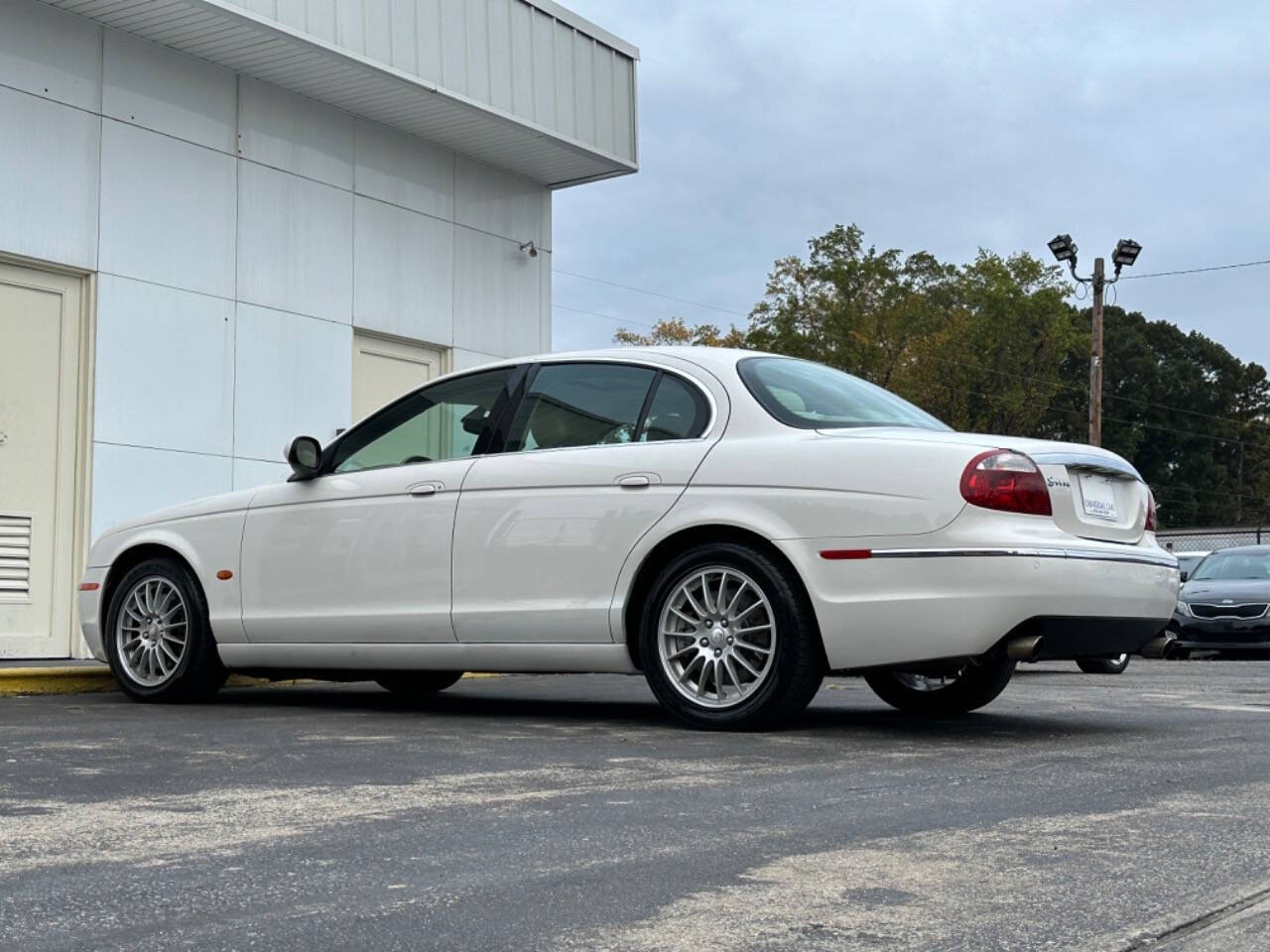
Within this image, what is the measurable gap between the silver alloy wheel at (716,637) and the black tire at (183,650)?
8.86ft

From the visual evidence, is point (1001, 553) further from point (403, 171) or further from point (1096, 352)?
point (1096, 352)

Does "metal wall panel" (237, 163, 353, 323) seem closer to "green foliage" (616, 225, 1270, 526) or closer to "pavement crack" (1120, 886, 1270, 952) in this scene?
"pavement crack" (1120, 886, 1270, 952)

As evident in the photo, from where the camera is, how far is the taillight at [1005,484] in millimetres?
5922

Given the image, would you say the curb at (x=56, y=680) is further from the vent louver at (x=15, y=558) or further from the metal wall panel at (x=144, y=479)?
the metal wall panel at (x=144, y=479)

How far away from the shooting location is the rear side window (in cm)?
664

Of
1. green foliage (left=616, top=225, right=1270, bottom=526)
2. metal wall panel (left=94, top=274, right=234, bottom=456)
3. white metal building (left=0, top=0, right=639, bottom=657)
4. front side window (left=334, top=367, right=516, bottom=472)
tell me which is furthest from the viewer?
green foliage (left=616, top=225, right=1270, bottom=526)

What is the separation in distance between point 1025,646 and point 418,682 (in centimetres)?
398

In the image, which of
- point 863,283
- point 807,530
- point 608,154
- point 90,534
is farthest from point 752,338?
point 807,530

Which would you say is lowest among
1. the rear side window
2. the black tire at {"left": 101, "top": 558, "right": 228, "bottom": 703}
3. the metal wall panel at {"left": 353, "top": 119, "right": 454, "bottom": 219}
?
the black tire at {"left": 101, "top": 558, "right": 228, "bottom": 703}

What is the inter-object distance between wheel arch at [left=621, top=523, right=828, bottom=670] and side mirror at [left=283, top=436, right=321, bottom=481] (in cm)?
198

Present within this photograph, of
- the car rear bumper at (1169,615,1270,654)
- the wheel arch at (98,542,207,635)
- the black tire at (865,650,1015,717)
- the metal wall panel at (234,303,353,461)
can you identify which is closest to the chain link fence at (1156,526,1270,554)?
the car rear bumper at (1169,615,1270,654)

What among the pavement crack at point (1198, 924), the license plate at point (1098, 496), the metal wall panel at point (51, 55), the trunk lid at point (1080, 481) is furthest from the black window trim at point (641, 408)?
the metal wall panel at point (51, 55)

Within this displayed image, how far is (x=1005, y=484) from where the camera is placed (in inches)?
235

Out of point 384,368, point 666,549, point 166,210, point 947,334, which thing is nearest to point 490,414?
point 666,549
